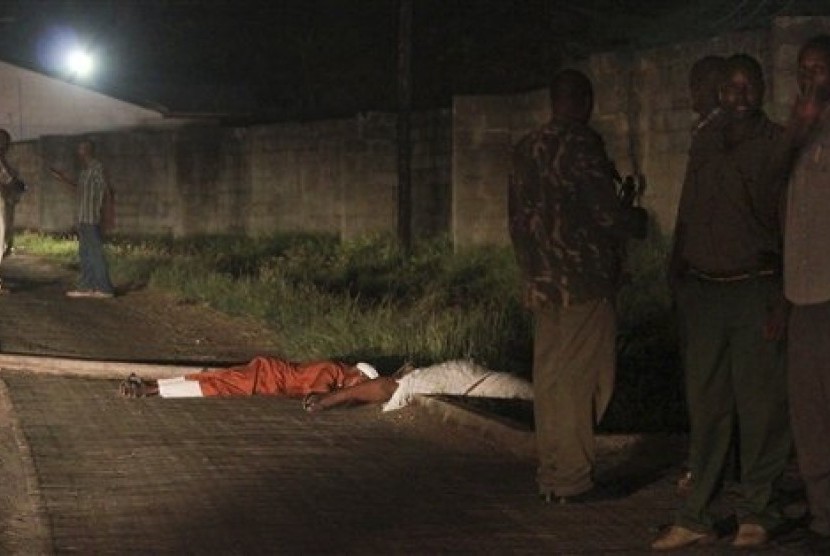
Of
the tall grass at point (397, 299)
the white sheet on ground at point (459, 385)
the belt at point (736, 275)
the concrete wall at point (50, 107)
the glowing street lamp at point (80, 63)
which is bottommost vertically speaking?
the white sheet on ground at point (459, 385)

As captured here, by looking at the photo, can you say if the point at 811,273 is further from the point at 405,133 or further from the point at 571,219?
the point at 405,133

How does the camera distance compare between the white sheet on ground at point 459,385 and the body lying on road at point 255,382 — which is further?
the body lying on road at point 255,382

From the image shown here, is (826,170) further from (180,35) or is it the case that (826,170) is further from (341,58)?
(180,35)

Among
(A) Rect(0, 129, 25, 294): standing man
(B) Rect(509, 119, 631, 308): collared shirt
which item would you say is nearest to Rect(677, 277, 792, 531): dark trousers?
(B) Rect(509, 119, 631, 308): collared shirt

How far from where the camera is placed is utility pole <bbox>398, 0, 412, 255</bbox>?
21422mm

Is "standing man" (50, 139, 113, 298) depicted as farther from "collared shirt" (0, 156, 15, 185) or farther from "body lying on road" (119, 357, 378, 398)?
"body lying on road" (119, 357, 378, 398)

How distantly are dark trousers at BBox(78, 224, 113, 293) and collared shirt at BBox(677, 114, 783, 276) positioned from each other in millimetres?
11615

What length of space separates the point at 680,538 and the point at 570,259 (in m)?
1.31

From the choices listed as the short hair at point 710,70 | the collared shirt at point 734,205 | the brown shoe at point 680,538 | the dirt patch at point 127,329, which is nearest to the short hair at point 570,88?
the short hair at point 710,70

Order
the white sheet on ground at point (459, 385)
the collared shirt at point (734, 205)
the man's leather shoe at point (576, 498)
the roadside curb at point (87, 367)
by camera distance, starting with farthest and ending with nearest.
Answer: the roadside curb at point (87, 367), the white sheet on ground at point (459, 385), the man's leather shoe at point (576, 498), the collared shirt at point (734, 205)

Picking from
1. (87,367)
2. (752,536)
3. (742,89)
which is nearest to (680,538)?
(752,536)

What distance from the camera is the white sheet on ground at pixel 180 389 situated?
433 inches

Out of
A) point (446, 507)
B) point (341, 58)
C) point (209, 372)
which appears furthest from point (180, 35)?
point (446, 507)

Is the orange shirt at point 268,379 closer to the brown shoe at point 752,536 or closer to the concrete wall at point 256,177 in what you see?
the brown shoe at point 752,536
